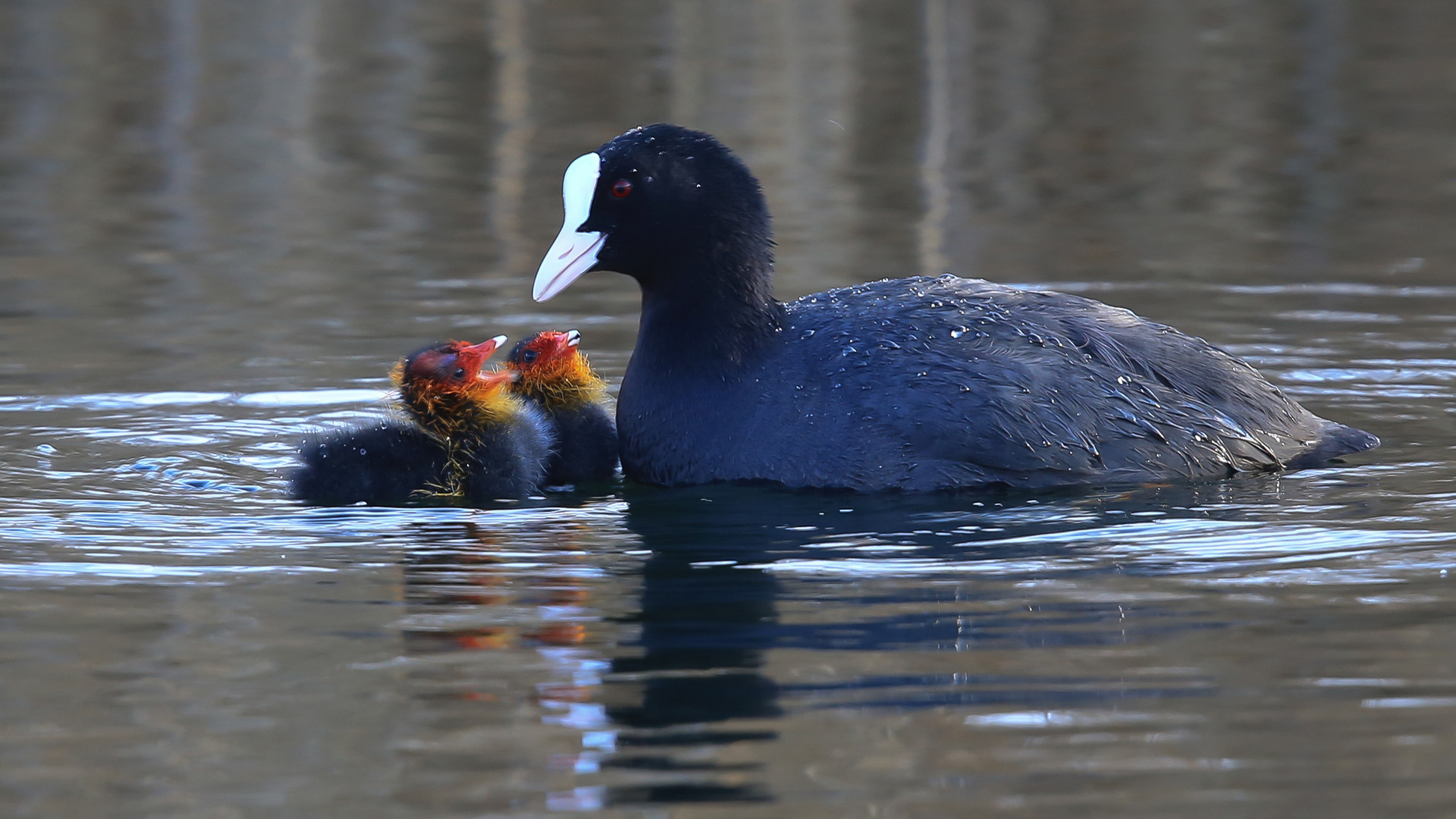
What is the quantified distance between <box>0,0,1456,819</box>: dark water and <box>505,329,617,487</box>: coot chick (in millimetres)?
301

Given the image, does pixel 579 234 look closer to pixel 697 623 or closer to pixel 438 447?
pixel 438 447

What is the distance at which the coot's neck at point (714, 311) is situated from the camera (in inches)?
248

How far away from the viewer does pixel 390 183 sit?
44.9 ft

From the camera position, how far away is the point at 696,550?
5.48 meters

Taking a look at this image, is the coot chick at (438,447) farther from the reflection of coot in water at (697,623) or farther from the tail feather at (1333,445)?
the tail feather at (1333,445)

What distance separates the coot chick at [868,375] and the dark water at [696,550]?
0.47 feet

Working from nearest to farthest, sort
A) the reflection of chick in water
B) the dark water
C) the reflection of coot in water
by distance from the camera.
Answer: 1. the dark water
2. the reflection of coot in water
3. the reflection of chick in water

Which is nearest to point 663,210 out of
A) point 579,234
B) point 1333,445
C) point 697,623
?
point 579,234

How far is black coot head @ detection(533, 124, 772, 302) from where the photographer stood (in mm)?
6383

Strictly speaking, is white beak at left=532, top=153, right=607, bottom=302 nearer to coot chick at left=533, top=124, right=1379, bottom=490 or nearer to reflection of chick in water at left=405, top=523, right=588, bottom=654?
coot chick at left=533, top=124, right=1379, bottom=490

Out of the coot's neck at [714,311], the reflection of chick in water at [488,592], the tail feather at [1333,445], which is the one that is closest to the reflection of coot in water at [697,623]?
the reflection of chick in water at [488,592]

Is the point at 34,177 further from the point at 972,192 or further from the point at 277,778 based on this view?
the point at 277,778

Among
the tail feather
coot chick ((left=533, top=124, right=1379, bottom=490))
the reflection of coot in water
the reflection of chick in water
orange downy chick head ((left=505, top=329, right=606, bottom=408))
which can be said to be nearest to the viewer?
the reflection of coot in water

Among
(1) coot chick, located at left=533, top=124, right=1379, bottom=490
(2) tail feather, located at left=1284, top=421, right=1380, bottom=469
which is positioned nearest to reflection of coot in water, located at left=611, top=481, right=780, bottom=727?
(1) coot chick, located at left=533, top=124, right=1379, bottom=490
